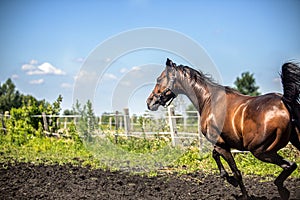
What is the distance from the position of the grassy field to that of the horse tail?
328cm

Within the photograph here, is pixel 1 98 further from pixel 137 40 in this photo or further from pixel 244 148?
pixel 244 148

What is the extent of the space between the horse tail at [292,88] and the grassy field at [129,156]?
10.8ft

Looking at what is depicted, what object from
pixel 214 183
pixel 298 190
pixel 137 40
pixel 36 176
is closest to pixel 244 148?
pixel 298 190

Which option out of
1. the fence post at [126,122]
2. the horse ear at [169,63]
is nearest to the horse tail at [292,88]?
the horse ear at [169,63]

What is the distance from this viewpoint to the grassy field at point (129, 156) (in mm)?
8555

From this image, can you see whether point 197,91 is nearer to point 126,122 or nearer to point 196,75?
point 196,75

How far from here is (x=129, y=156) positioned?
418 inches

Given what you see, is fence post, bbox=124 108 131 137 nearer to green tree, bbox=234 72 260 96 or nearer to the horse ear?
the horse ear

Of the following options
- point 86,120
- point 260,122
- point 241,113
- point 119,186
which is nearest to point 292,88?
point 260,122

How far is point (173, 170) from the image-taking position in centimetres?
868

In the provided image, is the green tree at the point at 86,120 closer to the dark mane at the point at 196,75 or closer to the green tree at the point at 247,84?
the dark mane at the point at 196,75

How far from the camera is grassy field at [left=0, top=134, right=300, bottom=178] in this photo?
855 centimetres

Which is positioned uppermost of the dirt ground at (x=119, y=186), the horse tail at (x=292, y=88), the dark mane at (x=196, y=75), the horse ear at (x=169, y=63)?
the horse ear at (x=169, y=63)

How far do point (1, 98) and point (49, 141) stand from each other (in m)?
38.0
